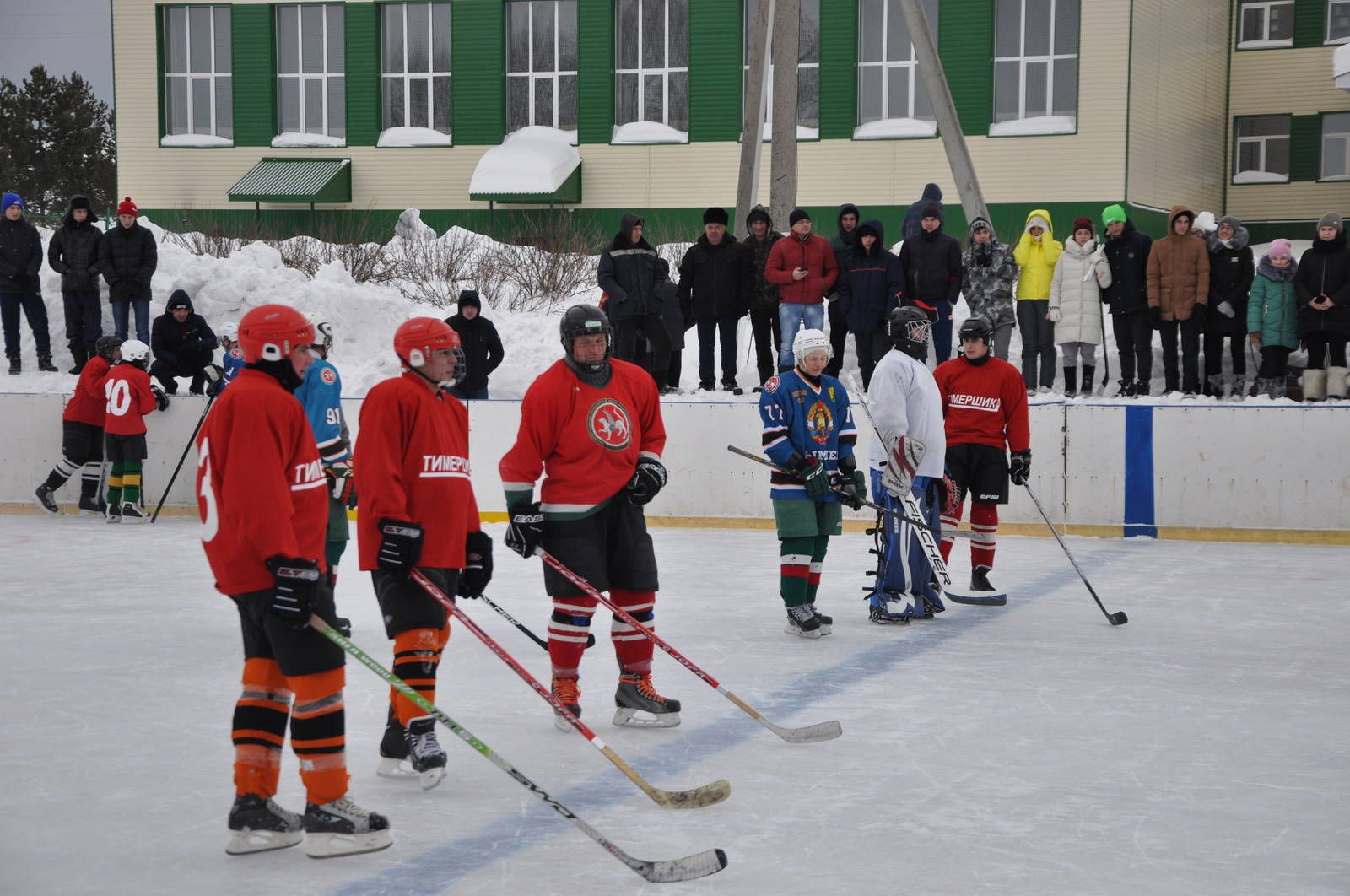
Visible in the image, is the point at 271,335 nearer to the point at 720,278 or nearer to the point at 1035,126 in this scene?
the point at 720,278

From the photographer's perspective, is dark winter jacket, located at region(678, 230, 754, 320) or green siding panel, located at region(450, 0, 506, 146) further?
green siding panel, located at region(450, 0, 506, 146)

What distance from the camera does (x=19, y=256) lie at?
43.0ft

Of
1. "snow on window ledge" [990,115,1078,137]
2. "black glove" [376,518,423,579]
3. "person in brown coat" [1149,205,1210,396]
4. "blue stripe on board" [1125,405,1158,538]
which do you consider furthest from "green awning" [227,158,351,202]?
"black glove" [376,518,423,579]

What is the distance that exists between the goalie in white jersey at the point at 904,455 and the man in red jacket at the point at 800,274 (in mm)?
3996

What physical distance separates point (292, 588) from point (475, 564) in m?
1.13

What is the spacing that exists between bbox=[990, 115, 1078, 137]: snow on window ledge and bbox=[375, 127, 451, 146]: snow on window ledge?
870cm

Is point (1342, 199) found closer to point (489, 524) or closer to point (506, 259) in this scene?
point (506, 259)

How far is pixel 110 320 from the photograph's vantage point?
14.0m

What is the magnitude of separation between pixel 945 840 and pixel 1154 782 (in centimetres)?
93

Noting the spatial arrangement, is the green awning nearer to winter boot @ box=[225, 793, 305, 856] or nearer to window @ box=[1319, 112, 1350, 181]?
window @ box=[1319, 112, 1350, 181]

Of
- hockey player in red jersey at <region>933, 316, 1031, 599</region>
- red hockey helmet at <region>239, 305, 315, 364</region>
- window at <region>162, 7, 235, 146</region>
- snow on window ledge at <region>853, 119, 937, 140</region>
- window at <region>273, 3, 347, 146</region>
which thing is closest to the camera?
red hockey helmet at <region>239, 305, 315, 364</region>

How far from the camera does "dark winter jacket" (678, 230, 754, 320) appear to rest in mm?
11680

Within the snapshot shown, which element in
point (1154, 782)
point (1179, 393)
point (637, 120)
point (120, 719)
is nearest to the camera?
point (1154, 782)

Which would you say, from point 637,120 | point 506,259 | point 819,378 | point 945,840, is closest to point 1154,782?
point 945,840
